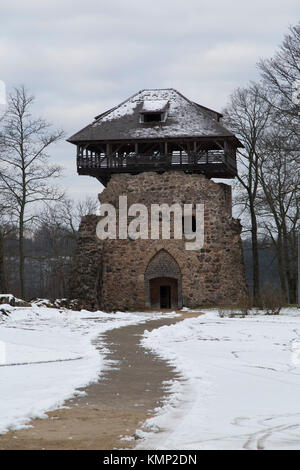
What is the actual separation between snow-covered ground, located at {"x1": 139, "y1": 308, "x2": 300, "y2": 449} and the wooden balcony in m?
17.9

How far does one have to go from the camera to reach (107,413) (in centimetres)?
759

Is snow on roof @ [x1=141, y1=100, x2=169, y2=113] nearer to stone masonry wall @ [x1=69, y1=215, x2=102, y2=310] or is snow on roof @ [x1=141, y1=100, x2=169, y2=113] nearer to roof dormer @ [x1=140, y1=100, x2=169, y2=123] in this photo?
roof dormer @ [x1=140, y1=100, x2=169, y2=123]

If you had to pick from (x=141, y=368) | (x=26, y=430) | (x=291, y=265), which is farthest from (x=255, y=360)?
(x=291, y=265)

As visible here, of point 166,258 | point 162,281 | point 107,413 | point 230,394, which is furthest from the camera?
point 162,281

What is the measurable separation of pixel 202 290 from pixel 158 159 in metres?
6.98

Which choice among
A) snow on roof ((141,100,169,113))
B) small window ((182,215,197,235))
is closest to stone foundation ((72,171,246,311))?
small window ((182,215,197,235))

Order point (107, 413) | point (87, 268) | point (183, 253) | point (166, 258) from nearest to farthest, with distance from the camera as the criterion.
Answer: point (107, 413)
point (87, 268)
point (183, 253)
point (166, 258)

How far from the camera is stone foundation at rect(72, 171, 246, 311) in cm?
3353

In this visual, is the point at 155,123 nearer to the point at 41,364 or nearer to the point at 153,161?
the point at 153,161

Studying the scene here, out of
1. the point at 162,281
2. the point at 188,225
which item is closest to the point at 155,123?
the point at 188,225

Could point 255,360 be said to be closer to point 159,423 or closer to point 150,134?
point 159,423

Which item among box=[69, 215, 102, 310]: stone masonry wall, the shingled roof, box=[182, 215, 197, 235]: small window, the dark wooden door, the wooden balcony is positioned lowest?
the dark wooden door

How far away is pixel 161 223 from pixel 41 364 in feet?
75.0

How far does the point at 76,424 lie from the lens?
7.00m
